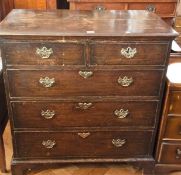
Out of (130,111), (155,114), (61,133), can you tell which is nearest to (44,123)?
(61,133)

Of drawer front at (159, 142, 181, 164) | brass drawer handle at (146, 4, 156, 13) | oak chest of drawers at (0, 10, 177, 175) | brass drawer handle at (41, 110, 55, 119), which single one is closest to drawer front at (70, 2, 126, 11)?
brass drawer handle at (146, 4, 156, 13)

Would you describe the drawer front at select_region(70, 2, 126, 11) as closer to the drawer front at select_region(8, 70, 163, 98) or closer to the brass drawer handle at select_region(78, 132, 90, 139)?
the drawer front at select_region(8, 70, 163, 98)

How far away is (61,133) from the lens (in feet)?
5.38

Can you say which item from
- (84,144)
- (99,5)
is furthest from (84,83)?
(99,5)

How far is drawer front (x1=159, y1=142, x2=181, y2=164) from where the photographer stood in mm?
1682

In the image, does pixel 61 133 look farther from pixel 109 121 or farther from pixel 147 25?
pixel 147 25

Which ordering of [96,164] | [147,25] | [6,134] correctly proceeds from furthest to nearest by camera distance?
[6,134]
[96,164]
[147,25]

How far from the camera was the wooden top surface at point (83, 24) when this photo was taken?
1.35 metres

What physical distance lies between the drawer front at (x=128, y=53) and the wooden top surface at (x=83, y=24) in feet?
0.21

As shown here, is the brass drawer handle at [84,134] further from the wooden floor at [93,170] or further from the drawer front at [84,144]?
the wooden floor at [93,170]

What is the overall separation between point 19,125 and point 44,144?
190 mm

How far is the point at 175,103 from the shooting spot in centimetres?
155

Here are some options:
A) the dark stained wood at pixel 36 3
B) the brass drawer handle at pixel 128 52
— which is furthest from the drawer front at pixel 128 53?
the dark stained wood at pixel 36 3

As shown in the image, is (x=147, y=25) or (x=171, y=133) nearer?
(x=147, y=25)
